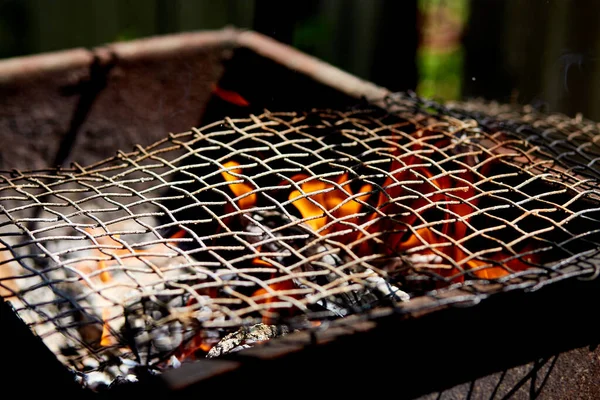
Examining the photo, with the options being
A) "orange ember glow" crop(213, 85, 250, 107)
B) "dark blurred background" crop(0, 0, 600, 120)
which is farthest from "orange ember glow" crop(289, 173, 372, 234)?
"dark blurred background" crop(0, 0, 600, 120)

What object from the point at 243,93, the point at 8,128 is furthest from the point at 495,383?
the point at 8,128

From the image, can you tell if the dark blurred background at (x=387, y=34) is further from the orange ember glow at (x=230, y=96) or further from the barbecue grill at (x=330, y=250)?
the barbecue grill at (x=330, y=250)

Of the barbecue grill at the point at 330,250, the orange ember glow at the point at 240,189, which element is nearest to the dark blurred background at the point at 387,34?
the barbecue grill at the point at 330,250

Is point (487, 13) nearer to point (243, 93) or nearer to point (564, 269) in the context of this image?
point (243, 93)

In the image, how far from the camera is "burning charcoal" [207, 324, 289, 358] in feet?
5.27

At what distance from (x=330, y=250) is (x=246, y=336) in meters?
0.39

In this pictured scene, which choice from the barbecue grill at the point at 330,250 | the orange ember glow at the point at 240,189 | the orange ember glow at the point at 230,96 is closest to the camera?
the barbecue grill at the point at 330,250

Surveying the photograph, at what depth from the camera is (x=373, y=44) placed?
464cm

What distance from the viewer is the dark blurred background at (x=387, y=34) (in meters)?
4.18

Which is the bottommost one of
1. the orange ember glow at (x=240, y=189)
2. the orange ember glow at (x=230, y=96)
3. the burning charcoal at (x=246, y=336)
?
the burning charcoal at (x=246, y=336)

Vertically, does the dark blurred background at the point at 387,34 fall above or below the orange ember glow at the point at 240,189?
above

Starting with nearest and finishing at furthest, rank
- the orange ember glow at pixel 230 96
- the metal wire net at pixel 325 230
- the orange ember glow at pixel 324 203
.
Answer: the metal wire net at pixel 325 230
the orange ember glow at pixel 324 203
the orange ember glow at pixel 230 96

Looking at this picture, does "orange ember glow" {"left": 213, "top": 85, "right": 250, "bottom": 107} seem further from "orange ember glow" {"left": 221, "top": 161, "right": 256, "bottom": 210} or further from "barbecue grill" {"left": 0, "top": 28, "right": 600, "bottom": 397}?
"orange ember glow" {"left": 221, "top": 161, "right": 256, "bottom": 210}

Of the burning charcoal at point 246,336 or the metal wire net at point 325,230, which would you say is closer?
the metal wire net at point 325,230
